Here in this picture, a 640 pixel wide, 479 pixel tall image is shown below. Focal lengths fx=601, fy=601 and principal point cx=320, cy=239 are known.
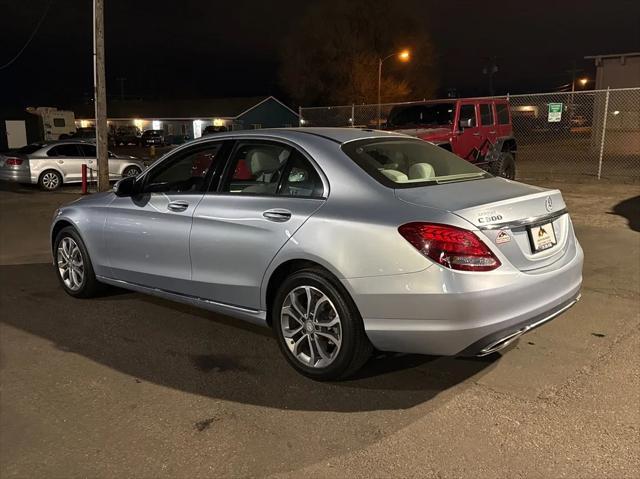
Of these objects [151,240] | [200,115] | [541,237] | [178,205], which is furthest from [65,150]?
[200,115]

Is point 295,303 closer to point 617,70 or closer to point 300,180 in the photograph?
point 300,180

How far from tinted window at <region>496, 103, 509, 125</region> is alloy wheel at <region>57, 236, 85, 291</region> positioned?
10.7m

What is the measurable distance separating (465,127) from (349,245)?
9432 mm

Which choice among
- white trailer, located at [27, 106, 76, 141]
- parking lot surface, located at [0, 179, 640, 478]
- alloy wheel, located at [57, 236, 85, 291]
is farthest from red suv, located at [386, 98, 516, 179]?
white trailer, located at [27, 106, 76, 141]

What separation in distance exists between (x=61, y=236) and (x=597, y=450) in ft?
16.1

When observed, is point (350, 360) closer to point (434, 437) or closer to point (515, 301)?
point (434, 437)

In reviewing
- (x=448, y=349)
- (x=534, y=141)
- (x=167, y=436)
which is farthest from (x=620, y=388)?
(x=534, y=141)

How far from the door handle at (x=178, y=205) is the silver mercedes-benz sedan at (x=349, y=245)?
0.01m

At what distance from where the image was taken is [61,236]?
5809mm

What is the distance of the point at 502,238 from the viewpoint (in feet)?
11.2

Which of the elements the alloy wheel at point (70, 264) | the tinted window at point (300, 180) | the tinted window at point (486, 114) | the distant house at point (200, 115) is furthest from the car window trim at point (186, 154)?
the distant house at point (200, 115)

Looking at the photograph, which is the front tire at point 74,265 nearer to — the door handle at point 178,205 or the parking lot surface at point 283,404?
the parking lot surface at point 283,404

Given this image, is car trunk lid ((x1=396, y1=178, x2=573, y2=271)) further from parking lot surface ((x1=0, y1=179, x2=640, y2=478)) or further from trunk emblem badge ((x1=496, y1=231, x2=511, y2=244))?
parking lot surface ((x1=0, y1=179, x2=640, y2=478))

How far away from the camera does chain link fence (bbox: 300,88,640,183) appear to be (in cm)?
1708
